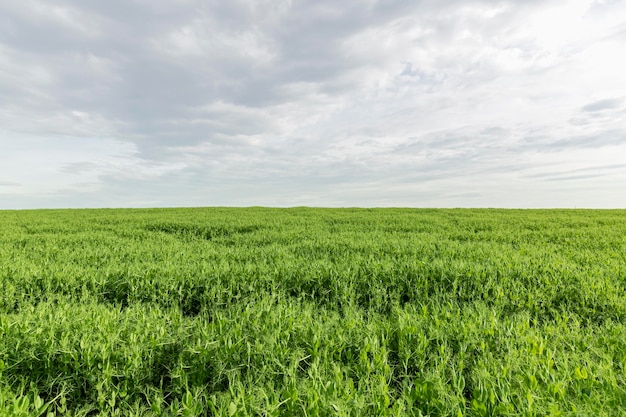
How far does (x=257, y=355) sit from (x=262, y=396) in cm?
61

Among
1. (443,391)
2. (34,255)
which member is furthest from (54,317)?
(34,255)

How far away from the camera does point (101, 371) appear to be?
3.03 metres

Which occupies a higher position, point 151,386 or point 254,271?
point 254,271

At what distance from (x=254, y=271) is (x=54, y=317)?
291cm

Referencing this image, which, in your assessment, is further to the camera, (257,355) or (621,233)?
(621,233)

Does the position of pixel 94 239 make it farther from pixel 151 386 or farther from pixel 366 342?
pixel 366 342

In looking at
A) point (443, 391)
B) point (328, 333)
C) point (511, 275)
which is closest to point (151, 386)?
point (328, 333)

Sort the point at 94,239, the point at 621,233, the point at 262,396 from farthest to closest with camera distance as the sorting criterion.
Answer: the point at 621,233, the point at 94,239, the point at 262,396

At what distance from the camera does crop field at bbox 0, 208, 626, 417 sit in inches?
102

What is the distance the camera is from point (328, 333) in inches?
141

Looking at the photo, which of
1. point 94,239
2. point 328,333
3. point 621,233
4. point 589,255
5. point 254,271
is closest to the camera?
point 328,333

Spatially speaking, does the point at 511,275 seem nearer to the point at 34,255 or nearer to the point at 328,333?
the point at 328,333

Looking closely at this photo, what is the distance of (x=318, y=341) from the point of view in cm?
326

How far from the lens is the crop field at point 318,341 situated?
8.46 feet
